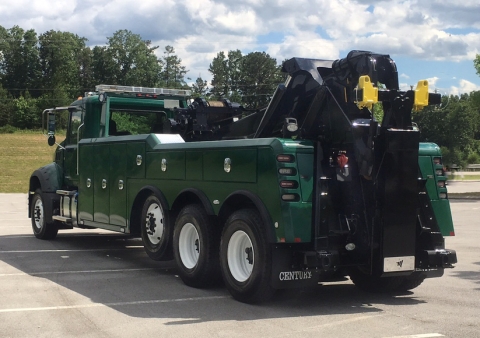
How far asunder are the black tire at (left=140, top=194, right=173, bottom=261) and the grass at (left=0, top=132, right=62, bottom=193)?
102 feet

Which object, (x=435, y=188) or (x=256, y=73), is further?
(x=256, y=73)

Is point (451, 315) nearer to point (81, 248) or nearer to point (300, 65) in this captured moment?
point (300, 65)

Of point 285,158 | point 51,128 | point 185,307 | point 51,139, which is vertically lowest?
point 185,307

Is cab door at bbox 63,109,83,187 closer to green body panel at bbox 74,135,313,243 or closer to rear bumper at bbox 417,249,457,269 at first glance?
green body panel at bbox 74,135,313,243

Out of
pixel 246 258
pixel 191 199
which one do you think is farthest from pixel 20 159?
pixel 246 258

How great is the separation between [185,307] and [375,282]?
253cm

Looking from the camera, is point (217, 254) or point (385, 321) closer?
point (385, 321)

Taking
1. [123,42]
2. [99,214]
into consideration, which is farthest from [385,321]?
[123,42]

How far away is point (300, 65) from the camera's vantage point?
8.88 m

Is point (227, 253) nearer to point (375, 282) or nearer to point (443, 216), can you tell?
point (375, 282)

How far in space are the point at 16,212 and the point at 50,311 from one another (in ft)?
54.1

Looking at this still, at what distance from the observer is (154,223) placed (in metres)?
10.3

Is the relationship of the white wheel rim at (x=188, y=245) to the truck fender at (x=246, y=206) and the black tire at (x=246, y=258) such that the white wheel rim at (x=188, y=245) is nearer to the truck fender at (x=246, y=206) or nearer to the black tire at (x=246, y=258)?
the truck fender at (x=246, y=206)

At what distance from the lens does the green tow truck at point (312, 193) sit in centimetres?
772
